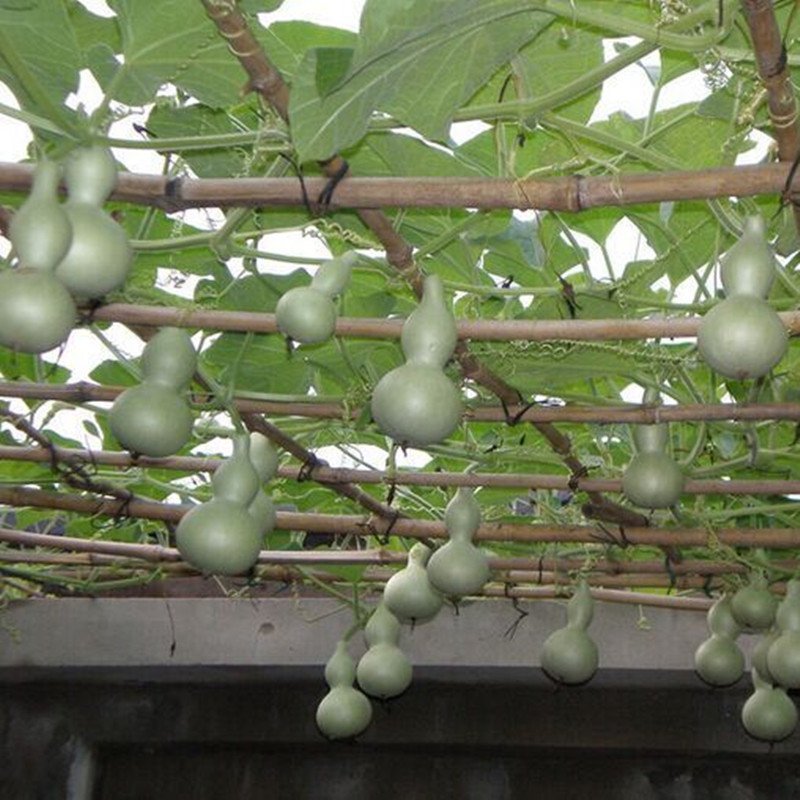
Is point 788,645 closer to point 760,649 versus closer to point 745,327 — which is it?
point 760,649

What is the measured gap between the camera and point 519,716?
4.07m

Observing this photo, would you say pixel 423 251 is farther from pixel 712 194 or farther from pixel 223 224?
pixel 712 194

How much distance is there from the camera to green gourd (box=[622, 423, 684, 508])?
2334mm

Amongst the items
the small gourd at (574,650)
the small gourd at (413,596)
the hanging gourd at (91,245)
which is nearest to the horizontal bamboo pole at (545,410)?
the small gourd at (413,596)

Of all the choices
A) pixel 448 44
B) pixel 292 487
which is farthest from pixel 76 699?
pixel 448 44

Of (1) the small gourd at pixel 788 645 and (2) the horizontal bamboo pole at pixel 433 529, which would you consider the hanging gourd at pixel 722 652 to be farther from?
(2) the horizontal bamboo pole at pixel 433 529

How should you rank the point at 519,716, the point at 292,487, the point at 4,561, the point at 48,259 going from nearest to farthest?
the point at 48,259 < the point at 292,487 < the point at 4,561 < the point at 519,716

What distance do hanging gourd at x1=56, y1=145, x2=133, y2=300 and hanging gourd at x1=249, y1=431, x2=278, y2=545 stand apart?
79 centimetres

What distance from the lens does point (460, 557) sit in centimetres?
254

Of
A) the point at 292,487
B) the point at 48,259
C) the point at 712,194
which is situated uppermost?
the point at 292,487

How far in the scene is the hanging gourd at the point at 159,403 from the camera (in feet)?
5.76

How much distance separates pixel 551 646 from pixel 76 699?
1739 millimetres

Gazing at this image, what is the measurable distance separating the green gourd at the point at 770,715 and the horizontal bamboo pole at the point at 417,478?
2.52 ft

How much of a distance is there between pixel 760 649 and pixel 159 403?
1.78 m
